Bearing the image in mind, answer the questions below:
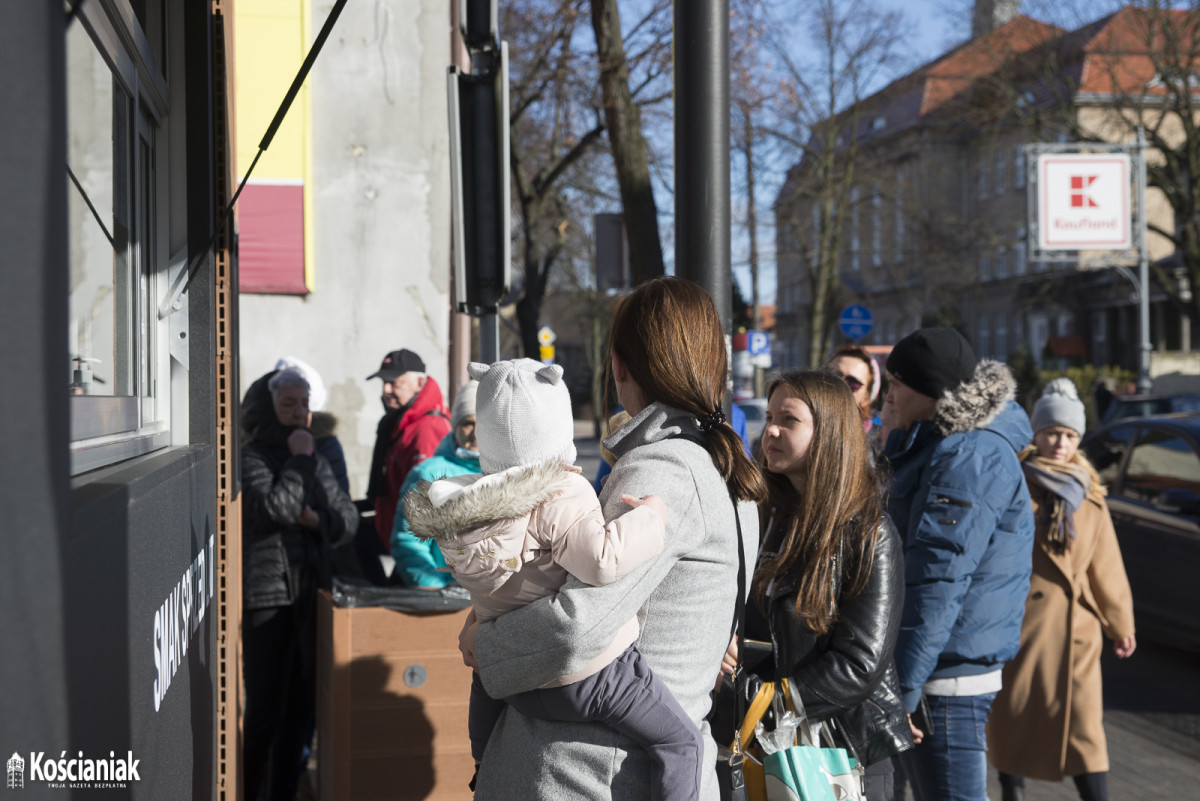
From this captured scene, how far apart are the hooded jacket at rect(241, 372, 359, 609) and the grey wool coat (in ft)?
8.50

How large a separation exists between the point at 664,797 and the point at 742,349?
26.4 metres

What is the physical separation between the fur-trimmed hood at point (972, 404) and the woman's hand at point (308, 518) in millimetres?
2462

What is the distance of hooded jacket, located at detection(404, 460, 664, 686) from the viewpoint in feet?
6.19

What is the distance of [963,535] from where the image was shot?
11.3 feet

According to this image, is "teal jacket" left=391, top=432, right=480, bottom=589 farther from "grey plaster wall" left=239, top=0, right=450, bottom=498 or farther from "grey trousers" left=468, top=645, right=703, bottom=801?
"grey plaster wall" left=239, top=0, right=450, bottom=498

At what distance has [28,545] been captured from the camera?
0.85 m

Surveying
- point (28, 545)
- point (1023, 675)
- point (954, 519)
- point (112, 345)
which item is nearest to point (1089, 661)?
point (1023, 675)

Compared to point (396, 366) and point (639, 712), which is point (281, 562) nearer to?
point (396, 366)

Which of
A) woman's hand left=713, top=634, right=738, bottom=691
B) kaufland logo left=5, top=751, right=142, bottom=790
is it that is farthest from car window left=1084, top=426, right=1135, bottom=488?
kaufland logo left=5, top=751, right=142, bottom=790

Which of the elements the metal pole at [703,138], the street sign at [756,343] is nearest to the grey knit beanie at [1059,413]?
the metal pole at [703,138]

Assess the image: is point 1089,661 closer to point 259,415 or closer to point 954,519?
point 954,519

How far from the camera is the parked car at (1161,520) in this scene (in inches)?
293

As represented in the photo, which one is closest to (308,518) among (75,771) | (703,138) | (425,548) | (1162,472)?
(425,548)

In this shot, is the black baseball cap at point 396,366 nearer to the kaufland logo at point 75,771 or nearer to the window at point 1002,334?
the kaufland logo at point 75,771
